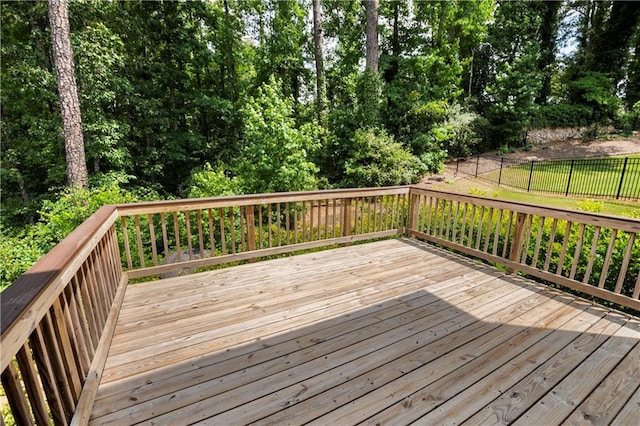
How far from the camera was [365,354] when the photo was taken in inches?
83.4

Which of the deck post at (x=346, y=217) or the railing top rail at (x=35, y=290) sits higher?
the railing top rail at (x=35, y=290)

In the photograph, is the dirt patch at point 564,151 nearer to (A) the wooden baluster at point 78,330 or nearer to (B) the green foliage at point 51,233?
(B) the green foliage at point 51,233

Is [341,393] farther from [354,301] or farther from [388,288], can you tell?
[388,288]

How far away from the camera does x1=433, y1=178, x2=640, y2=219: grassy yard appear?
16.0 ft

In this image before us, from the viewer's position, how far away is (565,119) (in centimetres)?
1670

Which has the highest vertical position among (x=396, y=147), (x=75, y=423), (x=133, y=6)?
(x=133, y=6)

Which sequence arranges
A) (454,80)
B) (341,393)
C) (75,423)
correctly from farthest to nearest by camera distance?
(454,80) → (341,393) → (75,423)

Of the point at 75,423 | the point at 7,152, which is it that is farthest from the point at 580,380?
the point at 7,152

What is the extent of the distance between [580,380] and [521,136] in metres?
17.3

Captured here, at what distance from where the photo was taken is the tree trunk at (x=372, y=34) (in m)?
9.90

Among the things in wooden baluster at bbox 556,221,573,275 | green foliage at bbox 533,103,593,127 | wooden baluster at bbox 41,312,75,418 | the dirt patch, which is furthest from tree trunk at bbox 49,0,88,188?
green foliage at bbox 533,103,593,127

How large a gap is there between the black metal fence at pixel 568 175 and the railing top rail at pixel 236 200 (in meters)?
7.70

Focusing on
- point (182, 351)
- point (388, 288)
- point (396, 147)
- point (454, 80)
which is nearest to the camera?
point (182, 351)

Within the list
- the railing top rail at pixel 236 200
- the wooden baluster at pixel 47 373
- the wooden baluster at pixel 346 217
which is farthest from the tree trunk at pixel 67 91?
the wooden baluster at pixel 47 373
